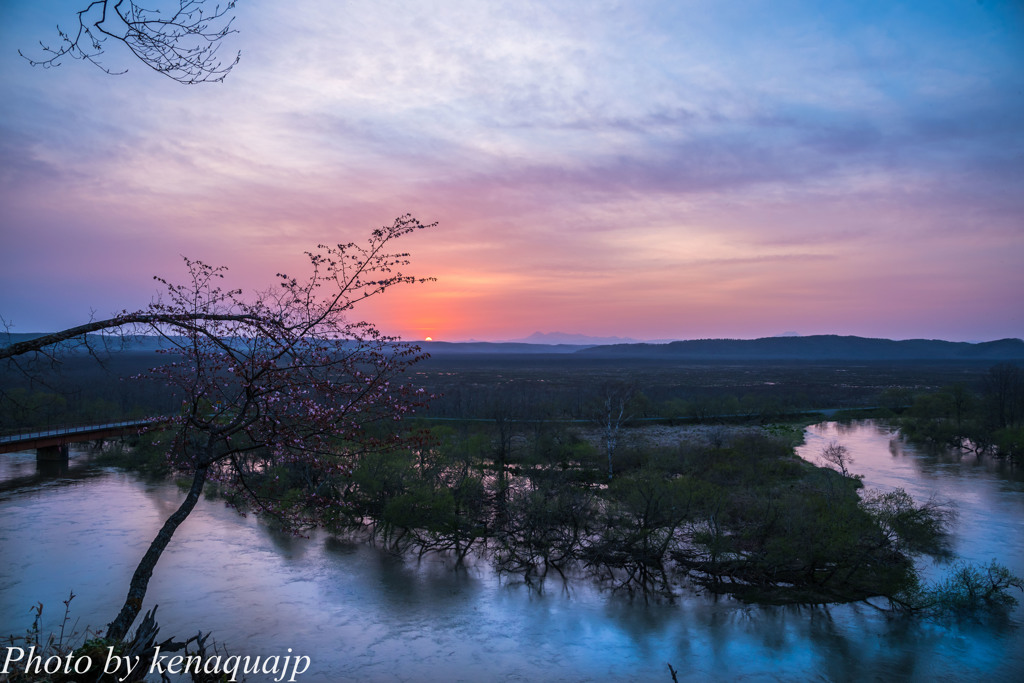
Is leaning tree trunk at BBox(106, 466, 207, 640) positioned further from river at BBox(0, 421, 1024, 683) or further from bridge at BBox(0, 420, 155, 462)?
bridge at BBox(0, 420, 155, 462)

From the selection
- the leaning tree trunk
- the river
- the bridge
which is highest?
the leaning tree trunk

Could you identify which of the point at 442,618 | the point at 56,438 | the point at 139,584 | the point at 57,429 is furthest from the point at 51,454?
the point at 139,584

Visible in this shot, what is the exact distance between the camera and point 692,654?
53.4 feet

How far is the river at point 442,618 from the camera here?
15.5 metres

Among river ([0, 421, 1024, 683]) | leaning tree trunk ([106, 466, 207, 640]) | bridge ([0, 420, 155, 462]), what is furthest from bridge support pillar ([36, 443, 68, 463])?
leaning tree trunk ([106, 466, 207, 640])

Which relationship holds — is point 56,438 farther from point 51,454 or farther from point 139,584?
point 139,584

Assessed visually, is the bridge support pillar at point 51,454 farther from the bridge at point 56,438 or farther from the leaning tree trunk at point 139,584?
the leaning tree trunk at point 139,584

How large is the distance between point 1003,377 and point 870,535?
179 ft

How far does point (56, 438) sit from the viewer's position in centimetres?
3741

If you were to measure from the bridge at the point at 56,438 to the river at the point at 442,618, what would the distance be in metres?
12.1

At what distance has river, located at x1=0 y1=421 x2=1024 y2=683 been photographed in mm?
15484

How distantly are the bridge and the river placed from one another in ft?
39.8

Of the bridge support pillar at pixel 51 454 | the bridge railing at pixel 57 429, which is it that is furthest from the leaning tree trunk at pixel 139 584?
the bridge support pillar at pixel 51 454

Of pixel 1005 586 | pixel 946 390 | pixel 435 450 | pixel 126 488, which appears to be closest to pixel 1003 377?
pixel 946 390
